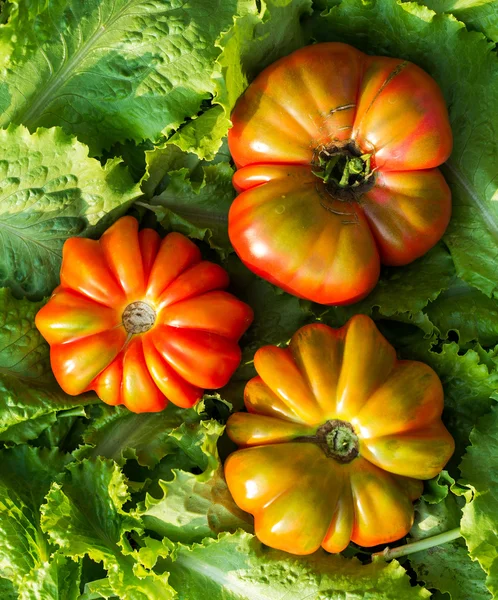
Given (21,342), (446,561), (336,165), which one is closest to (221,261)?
(336,165)

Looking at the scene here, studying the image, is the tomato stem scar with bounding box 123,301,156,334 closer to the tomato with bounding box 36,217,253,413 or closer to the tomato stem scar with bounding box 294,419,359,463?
the tomato with bounding box 36,217,253,413

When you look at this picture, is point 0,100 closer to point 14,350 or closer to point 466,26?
point 14,350

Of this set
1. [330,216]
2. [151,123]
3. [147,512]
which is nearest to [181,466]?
[147,512]

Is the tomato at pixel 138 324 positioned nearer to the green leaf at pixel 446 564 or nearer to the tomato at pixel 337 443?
the tomato at pixel 337 443

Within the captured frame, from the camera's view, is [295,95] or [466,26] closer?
[295,95]

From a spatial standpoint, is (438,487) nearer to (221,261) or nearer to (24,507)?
(221,261)

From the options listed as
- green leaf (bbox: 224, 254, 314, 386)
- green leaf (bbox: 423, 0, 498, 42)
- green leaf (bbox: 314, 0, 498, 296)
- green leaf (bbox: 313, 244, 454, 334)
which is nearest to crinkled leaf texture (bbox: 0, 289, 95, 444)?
green leaf (bbox: 224, 254, 314, 386)
